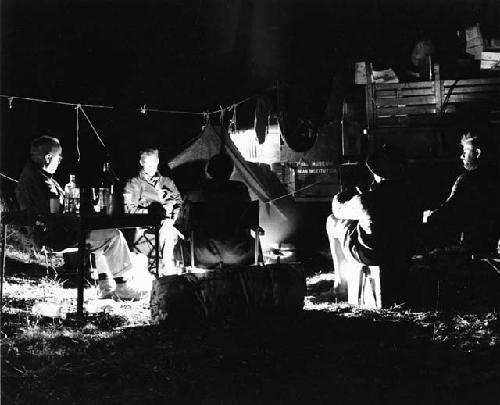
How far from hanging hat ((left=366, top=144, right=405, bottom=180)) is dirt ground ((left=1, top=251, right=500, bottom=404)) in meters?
1.33

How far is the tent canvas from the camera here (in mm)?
9617

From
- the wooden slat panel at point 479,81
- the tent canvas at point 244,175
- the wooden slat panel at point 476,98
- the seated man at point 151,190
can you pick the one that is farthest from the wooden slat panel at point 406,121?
the seated man at point 151,190

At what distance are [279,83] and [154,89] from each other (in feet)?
14.8

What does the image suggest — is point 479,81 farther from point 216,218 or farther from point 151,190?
point 216,218

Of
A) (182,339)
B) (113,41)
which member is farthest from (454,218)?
(113,41)

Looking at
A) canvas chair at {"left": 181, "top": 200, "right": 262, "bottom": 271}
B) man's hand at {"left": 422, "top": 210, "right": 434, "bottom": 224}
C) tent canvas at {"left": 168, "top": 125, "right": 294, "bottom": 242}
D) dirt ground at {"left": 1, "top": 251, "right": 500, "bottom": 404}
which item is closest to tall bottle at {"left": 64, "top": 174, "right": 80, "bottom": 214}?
dirt ground at {"left": 1, "top": 251, "right": 500, "bottom": 404}

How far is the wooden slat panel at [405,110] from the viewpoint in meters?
9.60

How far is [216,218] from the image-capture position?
417 centimetres

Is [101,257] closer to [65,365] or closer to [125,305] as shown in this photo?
[125,305]

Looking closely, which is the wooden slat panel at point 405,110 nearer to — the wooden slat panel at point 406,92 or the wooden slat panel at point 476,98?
the wooden slat panel at point 406,92

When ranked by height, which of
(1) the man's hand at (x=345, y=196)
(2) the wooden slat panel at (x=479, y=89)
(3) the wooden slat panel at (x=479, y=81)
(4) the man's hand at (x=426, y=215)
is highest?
(3) the wooden slat panel at (x=479, y=81)

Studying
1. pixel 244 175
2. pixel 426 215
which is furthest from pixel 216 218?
pixel 244 175

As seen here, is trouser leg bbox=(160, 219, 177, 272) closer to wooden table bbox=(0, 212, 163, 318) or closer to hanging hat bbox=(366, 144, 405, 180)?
wooden table bbox=(0, 212, 163, 318)

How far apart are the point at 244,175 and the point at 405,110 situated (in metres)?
3.73
